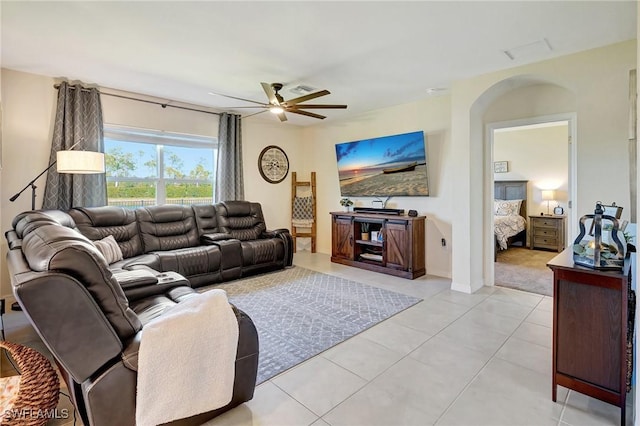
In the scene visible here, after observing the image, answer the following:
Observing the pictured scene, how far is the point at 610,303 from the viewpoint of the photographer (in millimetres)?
1688

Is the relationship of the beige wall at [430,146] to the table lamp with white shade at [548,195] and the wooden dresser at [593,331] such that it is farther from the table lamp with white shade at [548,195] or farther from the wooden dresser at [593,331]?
the table lamp with white shade at [548,195]

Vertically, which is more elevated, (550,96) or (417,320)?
(550,96)

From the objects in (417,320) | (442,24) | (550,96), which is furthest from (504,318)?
(442,24)

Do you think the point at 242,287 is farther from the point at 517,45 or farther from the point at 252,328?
the point at 517,45

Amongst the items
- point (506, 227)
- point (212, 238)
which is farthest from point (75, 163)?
point (506, 227)

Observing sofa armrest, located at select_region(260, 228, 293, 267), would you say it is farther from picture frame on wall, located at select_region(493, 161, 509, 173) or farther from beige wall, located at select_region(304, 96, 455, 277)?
picture frame on wall, located at select_region(493, 161, 509, 173)

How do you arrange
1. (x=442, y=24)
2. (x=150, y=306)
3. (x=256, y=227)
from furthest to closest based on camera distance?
(x=256, y=227)
(x=442, y=24)
(x=150, y=306)

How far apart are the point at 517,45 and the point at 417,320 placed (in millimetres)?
2709

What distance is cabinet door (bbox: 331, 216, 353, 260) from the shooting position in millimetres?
5266

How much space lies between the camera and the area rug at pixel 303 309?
2508 millimetres

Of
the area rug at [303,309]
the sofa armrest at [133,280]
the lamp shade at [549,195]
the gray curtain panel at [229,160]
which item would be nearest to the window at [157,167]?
the gray curtain panel at [229,160]

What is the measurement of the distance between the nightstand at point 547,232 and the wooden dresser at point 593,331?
501cm

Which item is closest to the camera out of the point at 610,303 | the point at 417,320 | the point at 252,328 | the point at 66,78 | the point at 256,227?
the point at 610,303

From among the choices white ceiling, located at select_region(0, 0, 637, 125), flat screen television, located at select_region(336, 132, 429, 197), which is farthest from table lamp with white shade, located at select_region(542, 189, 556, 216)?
white ceiling, located at select_region(0, 0, 637, 125)
